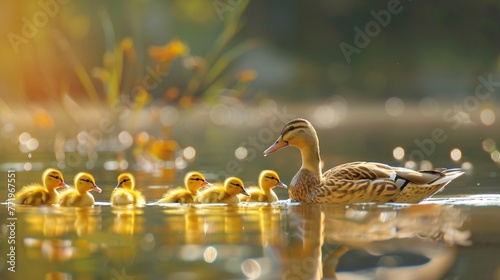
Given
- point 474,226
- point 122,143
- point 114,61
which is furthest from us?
point 122,143

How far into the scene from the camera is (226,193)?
8633 mm

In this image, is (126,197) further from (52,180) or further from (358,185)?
(358,185)

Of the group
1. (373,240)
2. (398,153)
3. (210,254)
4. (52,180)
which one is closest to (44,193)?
(52,180)

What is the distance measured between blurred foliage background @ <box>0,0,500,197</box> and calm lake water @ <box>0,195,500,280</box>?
103 inches

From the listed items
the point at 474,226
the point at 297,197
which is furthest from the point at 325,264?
the point at 297,197

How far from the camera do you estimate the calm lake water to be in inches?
234

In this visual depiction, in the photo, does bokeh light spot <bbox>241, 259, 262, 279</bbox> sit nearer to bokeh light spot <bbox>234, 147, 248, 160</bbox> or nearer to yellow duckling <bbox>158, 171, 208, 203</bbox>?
yellow duckling <bbox>158, 171, 208, 203</bbox>

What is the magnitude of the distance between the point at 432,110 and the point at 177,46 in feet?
40.4

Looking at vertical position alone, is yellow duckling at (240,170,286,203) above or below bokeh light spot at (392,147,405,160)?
below

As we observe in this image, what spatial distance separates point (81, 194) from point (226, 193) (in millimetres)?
1074

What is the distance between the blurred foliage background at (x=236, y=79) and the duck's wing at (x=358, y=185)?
193cm

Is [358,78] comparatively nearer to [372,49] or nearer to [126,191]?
[372,49]

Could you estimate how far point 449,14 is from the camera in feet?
75.6

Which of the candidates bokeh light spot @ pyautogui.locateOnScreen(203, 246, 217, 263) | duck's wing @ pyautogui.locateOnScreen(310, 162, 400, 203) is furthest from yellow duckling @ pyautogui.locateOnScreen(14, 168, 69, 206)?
bokeh light spot @ pyautogui.locateOnScreen(203, 246, 217, 263)
